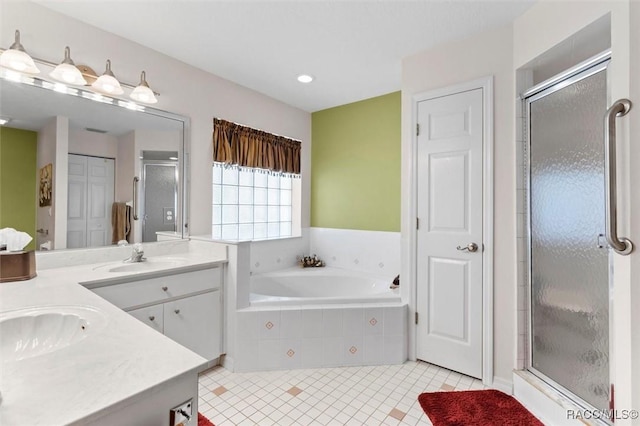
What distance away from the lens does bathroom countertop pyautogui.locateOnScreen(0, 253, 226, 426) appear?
552mm

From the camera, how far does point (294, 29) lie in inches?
83.0

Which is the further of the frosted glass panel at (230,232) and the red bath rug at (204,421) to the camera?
the frosted glass panel at (230,232)

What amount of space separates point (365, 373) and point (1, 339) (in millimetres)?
1990

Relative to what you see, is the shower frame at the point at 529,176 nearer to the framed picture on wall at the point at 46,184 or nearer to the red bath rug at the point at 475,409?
the red bath rug at the point at 475,409

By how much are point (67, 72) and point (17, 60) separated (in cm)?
22

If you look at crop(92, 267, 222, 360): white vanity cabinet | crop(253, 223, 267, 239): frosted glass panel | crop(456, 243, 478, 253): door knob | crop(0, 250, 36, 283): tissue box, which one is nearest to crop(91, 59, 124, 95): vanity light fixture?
crop(0, 250, 36, 283): tissue box

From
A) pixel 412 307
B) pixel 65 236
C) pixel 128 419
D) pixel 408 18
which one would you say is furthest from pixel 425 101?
pixel 65 236

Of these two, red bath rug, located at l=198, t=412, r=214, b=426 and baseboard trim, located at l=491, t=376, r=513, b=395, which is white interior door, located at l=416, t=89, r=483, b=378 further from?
red bath rug, located at l=198, t=412, r=214, b=426

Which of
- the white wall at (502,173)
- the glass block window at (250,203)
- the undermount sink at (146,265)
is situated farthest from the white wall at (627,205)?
the glass block window at (250,203)

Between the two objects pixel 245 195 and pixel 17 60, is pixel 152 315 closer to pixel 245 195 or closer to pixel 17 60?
pixel 17 60

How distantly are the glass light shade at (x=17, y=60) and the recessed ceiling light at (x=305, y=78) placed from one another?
73.5 inches

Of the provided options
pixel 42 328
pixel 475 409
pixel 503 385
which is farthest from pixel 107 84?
pixel 503 385

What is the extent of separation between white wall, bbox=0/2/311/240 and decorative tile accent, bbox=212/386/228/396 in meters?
1.25

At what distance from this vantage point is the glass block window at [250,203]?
3143 millimetres
